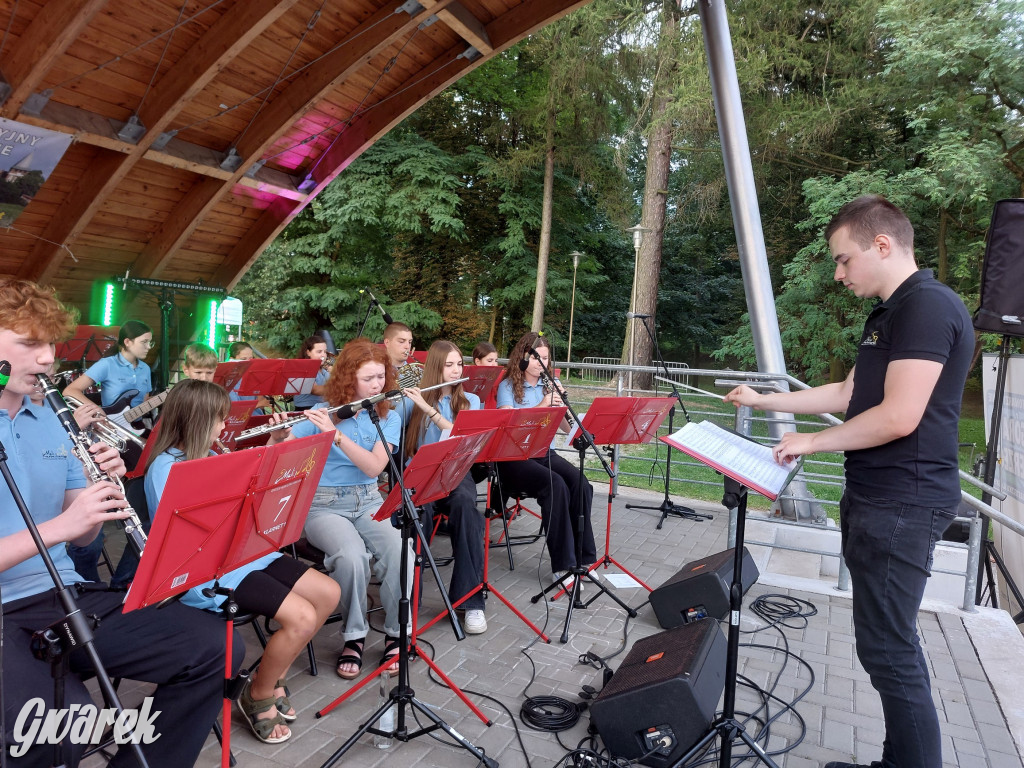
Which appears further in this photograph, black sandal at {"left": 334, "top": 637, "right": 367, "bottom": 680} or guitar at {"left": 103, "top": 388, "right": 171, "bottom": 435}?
guitar at {"left": 103, "top": 388, "right": 171, "bottom": 435}

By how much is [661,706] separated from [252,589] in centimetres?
165

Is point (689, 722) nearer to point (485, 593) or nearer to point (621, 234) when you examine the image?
point (485, 593)

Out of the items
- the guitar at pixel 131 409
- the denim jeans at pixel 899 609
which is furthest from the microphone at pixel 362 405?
the guitar at pixel 131 409

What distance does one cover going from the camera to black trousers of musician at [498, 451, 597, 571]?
4465 millimetres

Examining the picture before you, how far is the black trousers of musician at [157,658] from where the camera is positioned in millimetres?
2102

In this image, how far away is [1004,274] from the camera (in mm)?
4922

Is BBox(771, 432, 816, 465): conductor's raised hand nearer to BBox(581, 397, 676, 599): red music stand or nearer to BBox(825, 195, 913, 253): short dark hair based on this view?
BBox(825, 195, 913, 253): short dark hair

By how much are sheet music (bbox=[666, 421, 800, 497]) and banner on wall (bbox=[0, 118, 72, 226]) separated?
7191 mm

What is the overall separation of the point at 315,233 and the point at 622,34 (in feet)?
31.1

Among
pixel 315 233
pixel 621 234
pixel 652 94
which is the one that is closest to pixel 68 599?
pixel 652 94

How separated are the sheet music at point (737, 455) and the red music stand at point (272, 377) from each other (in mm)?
4611

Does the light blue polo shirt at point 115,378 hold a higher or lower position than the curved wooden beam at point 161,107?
lower

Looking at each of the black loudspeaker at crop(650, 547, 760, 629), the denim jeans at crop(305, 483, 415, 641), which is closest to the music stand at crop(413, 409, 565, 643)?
the denim jeans at crop(305, 483, 415, 641)

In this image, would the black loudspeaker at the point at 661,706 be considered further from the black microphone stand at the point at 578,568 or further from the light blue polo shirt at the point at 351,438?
the light blue polo shirt at the point at 351,438
